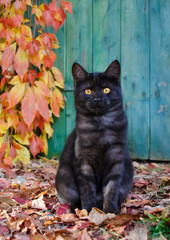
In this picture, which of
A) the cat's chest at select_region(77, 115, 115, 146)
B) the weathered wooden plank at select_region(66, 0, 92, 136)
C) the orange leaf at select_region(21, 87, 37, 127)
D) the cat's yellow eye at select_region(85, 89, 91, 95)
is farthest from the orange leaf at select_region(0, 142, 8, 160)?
the cat's yellow eye at select_region(85, 89, 91, 95)

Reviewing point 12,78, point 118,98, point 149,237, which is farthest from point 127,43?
point 149,237

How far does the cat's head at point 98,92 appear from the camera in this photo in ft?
5.90

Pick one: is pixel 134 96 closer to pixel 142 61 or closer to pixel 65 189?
pixel 142 61

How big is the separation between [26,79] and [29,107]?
302 millimetres

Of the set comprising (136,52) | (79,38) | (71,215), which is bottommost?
(71,215)

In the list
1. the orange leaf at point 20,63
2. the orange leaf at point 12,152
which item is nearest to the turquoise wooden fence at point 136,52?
the orange leaf at point 20,63

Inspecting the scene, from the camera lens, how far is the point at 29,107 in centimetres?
263

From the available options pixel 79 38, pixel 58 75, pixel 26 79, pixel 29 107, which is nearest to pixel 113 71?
pixel 29 107

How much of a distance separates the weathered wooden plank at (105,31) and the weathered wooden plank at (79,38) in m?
0.07

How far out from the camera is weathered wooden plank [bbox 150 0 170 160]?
10.1 ft

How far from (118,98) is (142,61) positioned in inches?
56.6

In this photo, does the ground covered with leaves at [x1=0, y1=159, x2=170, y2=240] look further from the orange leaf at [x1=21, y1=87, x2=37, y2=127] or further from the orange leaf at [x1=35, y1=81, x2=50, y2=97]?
the orange leaf at [x1=35, y1=81, x2=50, y2=97]

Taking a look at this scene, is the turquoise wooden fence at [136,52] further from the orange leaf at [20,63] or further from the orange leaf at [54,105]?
the orange leaf at [20,63]

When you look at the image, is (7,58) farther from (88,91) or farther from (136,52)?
(136,52)
